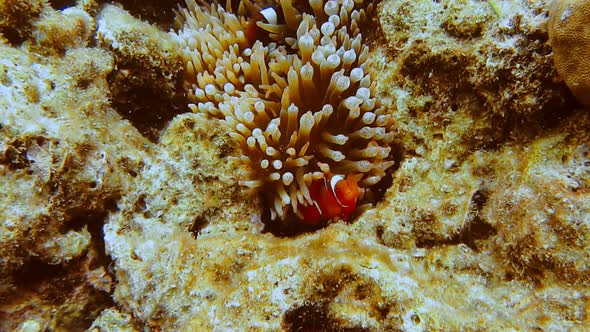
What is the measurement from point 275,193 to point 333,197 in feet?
1.19

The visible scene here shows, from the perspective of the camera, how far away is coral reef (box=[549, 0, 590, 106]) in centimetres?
174

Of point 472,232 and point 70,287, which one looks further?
point 70,287

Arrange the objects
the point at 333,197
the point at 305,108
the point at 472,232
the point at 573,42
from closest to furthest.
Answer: the point at 573,42 < the point at 472,232 < the point at 333,197 < the point at 305,108

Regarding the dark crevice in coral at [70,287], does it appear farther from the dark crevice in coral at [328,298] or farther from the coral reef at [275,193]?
the dark crevice in coral at [328,298]

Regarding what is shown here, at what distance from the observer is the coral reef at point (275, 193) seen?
1845 millimetres

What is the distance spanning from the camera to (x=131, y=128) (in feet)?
8.55

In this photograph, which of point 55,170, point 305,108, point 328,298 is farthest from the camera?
point 305,108

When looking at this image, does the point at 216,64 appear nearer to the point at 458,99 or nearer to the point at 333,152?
the point at 333,152

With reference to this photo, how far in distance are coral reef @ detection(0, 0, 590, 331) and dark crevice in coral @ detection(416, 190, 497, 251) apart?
1 cm

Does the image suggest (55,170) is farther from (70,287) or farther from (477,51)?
(477,51)

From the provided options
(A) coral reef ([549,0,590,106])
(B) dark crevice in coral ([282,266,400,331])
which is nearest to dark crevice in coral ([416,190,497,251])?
(B) dark crevice in coral ([282,266,400,331])

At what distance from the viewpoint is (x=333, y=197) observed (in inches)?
93.9

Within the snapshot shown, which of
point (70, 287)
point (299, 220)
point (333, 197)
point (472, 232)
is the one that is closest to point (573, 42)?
point (472, 232)

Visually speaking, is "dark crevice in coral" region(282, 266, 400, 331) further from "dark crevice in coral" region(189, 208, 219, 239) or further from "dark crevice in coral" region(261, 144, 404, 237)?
"dark crevice in coral" region(189, 208, 219, 239)
